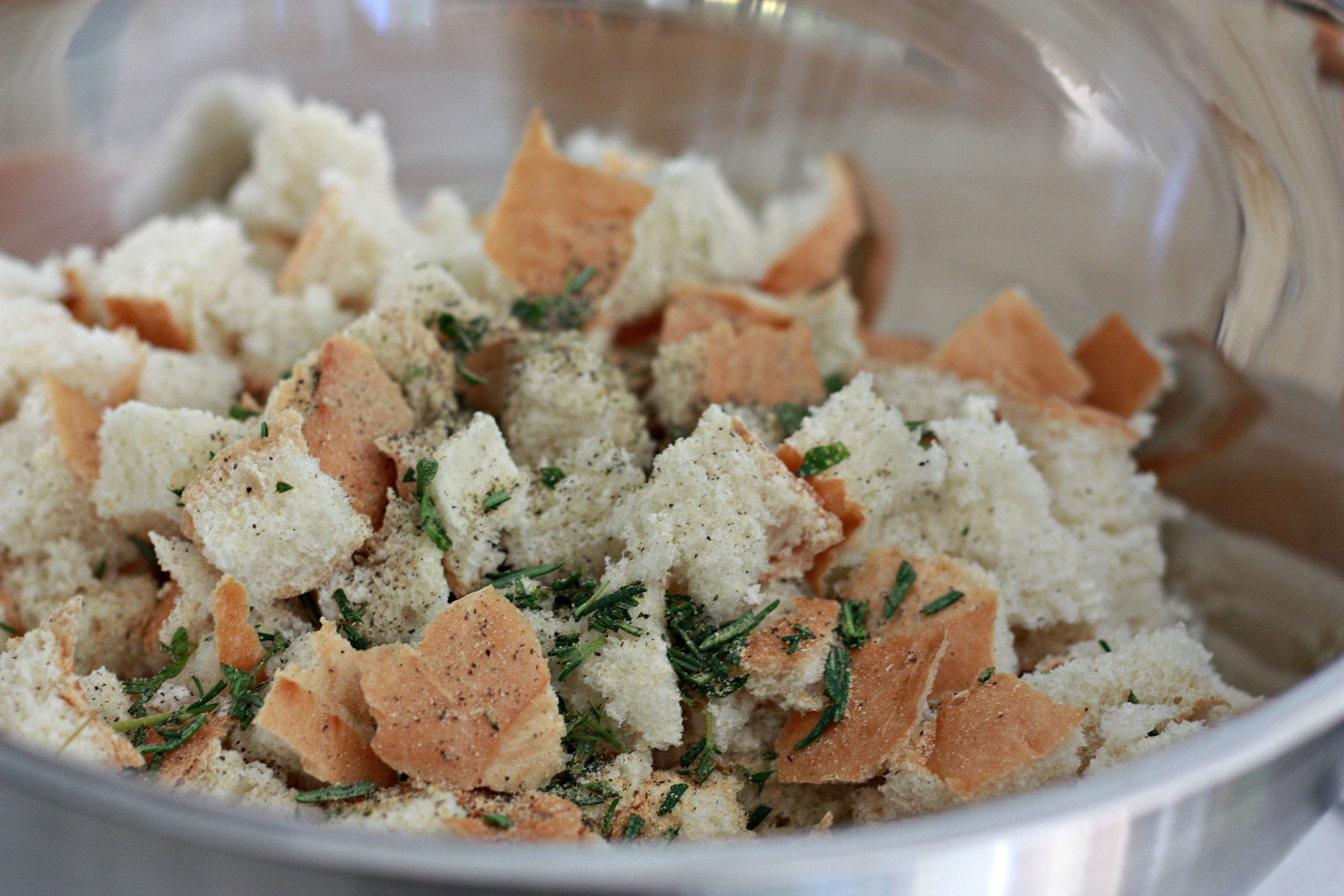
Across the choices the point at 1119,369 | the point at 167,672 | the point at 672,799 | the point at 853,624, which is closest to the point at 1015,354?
the point at 1119,369

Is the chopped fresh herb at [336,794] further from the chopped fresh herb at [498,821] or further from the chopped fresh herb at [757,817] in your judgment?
the chopped fresh herb at [757,817]

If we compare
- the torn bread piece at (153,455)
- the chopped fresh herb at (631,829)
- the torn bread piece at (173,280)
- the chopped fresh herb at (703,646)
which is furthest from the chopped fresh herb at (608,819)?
the torn bread piece at (173,280)

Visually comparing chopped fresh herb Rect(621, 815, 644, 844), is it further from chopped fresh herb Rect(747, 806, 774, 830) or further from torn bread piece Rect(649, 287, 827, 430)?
torn bread piece Rect(649, 287, 827, 430)

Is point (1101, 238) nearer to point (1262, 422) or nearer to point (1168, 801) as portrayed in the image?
point (1262, 422)

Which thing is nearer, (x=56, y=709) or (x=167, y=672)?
(x=56, y=709)

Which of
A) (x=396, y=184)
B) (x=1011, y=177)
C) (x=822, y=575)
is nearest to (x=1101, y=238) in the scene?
(x=1011, y=177)

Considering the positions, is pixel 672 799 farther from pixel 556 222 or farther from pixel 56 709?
pixel 556 222
